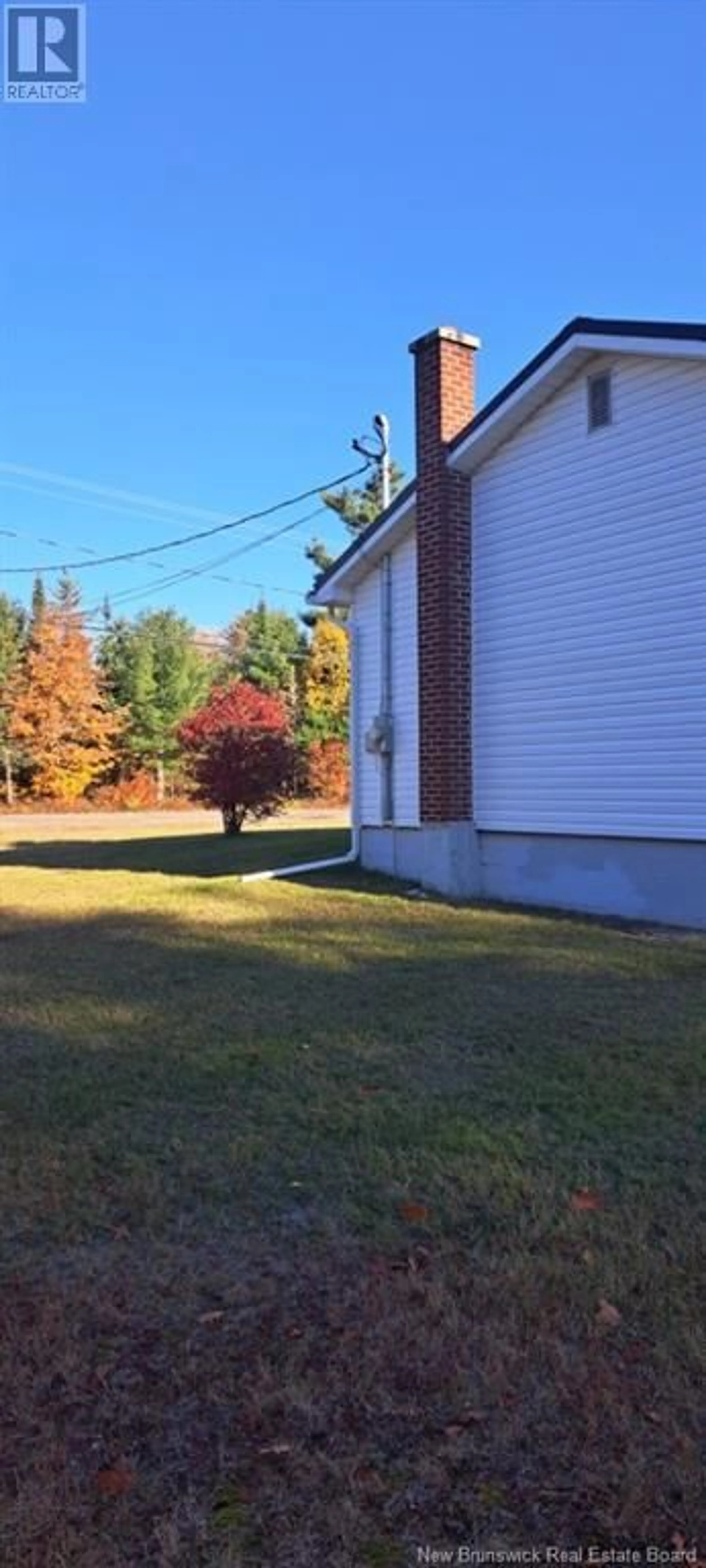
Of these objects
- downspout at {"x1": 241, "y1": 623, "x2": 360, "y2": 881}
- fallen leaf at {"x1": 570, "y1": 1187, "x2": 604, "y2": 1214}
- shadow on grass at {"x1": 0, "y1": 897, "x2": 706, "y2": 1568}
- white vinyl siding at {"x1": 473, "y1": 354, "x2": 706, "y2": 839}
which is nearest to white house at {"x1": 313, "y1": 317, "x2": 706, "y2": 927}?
white vinyl siding at {"x1": 473, "y1": 354, "x2": 706, "y2": 839}

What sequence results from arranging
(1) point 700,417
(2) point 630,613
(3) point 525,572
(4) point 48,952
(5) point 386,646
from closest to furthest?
1. (4) point 48,952
2. (1) point 700,417
3. (2) point 630,613
4. (3) point 525,572
5. (5) point 386,646

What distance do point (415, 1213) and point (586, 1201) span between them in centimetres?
52

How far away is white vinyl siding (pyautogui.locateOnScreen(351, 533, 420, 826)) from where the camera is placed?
11.6 meters

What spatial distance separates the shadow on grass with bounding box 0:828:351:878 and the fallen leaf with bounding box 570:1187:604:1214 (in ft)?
31.9

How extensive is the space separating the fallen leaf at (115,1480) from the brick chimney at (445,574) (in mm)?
8503

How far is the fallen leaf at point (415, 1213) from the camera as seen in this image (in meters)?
3.19

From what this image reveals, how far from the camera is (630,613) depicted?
8.86 m

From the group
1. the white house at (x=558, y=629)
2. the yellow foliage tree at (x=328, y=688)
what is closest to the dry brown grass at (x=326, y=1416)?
the white house at (x=558, y=629)

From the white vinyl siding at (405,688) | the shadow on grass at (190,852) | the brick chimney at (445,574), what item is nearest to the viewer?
the brick chimney at (445,574)

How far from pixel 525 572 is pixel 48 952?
17.4ft

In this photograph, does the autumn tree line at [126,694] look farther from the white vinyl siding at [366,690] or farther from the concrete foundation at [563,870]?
the concrete foundation at [563,870]

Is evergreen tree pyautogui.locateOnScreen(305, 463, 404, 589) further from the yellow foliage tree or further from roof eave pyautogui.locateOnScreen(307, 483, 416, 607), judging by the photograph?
roof eave pyautogui.locateOnScreen(307, 483, 416, 607)

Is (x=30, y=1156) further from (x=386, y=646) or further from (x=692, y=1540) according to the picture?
(x=386, y=646)

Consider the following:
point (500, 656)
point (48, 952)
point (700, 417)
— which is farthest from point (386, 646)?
point (48, 952)
